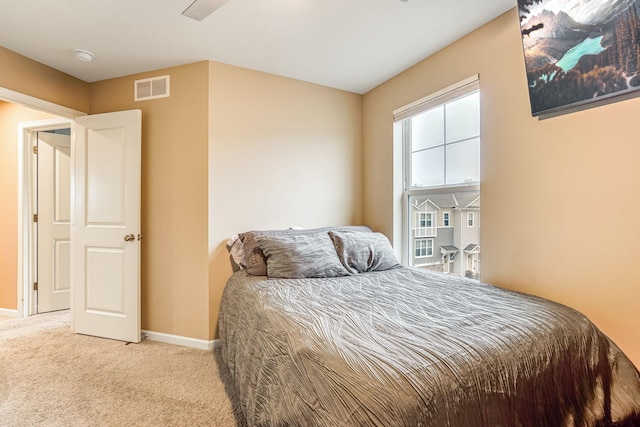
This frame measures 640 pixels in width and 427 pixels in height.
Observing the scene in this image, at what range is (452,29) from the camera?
211 cm

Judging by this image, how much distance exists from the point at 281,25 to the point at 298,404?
220cm

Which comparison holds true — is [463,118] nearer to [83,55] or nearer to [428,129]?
[428,129]

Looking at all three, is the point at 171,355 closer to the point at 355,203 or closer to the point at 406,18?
the point at 355,203

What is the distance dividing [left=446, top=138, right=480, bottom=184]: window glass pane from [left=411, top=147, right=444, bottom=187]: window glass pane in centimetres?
9

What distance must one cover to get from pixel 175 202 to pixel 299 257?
1.26m

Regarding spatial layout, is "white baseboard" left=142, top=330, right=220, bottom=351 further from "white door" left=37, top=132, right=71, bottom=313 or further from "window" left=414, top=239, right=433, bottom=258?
"window" left=414, top=239, right=433, bottom=258

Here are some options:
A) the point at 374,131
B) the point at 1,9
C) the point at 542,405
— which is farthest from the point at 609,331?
the point at 1,9

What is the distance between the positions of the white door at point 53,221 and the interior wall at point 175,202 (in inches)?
52.6

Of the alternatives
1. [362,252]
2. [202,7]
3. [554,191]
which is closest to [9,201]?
[202,7]

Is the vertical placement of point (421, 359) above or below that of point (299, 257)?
below

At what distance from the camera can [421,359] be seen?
980 millimetres

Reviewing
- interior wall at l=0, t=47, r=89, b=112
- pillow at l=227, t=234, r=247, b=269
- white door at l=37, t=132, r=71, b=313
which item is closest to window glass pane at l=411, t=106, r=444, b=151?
pillow at l=227, t=234, r=247, b=269

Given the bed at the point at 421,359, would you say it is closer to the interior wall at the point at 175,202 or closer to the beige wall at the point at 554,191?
the beige wall at the point at 554,191

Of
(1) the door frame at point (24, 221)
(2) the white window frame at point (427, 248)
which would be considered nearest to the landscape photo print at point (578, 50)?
(2) the white window frame at point (427, 248)
